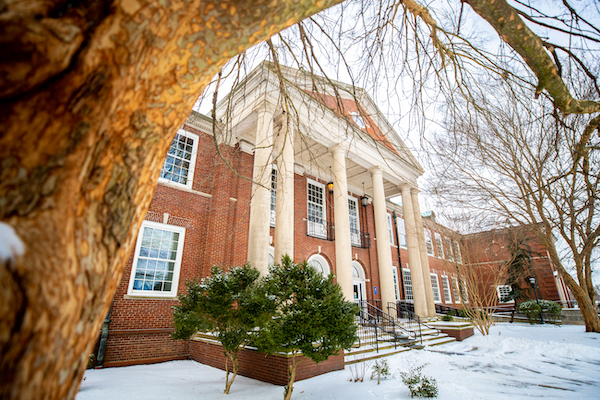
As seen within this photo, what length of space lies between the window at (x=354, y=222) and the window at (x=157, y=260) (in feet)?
35.1

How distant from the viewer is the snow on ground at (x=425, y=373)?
208 inches

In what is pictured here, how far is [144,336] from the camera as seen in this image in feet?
28.2

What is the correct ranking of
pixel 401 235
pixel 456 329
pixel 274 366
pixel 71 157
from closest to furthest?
pixel 71 157, pixel 274 366, pixel 456 329, pixel 401 235

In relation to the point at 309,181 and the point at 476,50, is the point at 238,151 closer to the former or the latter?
the point at 309,181

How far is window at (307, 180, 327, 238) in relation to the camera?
15680mm

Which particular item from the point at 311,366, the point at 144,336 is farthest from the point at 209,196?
the point at 311,366

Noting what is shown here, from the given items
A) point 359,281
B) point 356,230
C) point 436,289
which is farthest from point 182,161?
point 436,289

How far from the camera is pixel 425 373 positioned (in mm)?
6922

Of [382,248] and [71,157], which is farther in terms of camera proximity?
[382,248]

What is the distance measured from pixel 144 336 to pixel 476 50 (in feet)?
33.7

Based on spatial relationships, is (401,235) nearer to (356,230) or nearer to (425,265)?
(356,230)

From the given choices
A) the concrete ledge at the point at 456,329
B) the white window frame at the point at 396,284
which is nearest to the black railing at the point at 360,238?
the white window frame at the point at 396,284

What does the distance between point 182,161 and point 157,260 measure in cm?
372

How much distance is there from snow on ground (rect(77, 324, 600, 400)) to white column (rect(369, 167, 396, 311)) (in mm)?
3585
